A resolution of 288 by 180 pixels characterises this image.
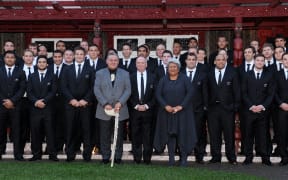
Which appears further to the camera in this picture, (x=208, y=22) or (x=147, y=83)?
(x=208, y=22)

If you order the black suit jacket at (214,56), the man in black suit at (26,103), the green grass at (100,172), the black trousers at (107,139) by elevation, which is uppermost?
the black suit jacket at (214,56)

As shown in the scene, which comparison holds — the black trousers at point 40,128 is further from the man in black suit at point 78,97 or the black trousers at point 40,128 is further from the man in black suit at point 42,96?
the man in black suit at point 78,97

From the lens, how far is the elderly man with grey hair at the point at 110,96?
1026 cm

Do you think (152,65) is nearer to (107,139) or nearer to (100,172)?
(107,139)

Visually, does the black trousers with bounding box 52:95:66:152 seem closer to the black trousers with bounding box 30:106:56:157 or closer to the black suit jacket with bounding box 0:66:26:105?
the black trousers with bounding box 30:106:56:157

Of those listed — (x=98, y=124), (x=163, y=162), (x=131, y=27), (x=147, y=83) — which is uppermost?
(x=131, y=27)

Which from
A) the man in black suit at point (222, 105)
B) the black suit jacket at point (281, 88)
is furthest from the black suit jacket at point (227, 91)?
the black suit jacket at point (281, 88)

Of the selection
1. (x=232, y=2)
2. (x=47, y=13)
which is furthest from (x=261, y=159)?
(x=47, y=13)

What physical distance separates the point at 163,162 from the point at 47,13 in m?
4.35

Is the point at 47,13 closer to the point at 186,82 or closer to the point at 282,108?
the point at 186,82

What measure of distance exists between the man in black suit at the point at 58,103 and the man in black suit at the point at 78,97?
0.28 meters

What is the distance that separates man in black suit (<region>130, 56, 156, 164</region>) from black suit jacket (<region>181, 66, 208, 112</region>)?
30.6 inches

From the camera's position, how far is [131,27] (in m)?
14.5

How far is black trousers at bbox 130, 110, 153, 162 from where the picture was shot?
34.5 feet
